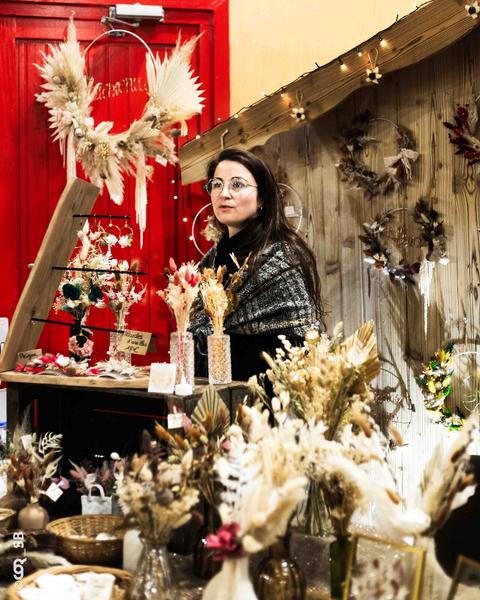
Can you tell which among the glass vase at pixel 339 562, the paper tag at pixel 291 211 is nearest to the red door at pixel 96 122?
the paper tag at pixel 291 211

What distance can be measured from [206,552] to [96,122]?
9.75ft

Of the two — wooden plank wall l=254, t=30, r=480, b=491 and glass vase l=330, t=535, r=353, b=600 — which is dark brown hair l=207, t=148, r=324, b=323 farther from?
glass vase l=330, t=535, r=353, b=600

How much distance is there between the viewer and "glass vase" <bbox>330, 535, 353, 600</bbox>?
1.50m

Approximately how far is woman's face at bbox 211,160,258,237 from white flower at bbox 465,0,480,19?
1.03 metres

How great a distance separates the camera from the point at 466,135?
3502 mm

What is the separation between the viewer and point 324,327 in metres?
4.09

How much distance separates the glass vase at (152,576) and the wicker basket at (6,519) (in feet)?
2.00

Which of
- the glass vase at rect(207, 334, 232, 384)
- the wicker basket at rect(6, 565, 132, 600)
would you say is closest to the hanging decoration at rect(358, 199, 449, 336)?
the glass vase at rect(207, 334, 232, 384)

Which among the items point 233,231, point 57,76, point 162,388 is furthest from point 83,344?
point 57,76

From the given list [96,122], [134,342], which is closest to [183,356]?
[134,342]

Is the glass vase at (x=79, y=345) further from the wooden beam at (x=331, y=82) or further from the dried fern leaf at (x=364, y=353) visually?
the wooden beam at (x=331, y=82)

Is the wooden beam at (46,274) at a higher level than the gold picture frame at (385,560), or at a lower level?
higher

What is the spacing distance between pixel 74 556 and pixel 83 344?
883mm

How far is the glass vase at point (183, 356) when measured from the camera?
6.77 feet
